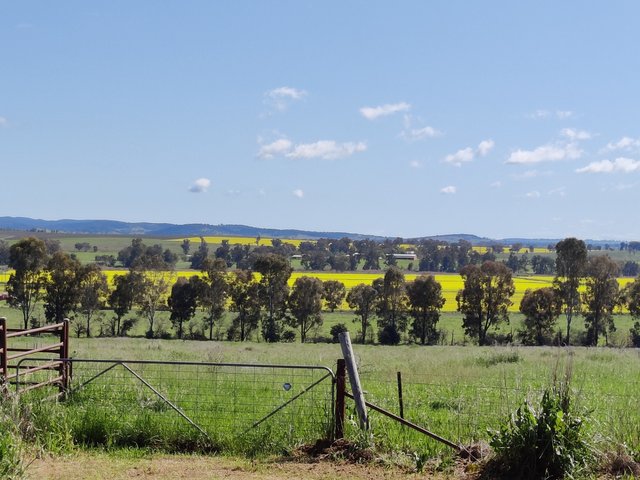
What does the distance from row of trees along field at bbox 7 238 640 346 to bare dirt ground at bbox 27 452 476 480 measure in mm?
59655

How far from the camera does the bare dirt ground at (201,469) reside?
8812 mm

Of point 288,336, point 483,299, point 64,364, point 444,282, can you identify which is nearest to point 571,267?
point 483,299

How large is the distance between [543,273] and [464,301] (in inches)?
3728

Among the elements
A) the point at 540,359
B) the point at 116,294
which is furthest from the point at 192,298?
the point at 540,359

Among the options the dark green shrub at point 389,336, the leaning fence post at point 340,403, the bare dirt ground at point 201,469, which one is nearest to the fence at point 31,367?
the bare dirt ground at point 201,469

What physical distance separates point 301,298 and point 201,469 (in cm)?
6346

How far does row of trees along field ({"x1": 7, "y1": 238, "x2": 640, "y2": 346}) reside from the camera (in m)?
71.0

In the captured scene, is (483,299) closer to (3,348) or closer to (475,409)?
(475,409)

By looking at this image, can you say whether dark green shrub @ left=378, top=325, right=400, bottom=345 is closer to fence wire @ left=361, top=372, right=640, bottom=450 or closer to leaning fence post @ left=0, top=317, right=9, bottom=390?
fence wire @ left=361, top=372, right=640, bottom=450

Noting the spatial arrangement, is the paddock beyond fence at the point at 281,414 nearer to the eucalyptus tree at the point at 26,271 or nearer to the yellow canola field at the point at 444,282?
the eucalyptus tree at the point at 26,271

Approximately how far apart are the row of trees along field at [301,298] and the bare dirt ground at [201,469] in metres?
59.7

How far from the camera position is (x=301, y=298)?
238 ft

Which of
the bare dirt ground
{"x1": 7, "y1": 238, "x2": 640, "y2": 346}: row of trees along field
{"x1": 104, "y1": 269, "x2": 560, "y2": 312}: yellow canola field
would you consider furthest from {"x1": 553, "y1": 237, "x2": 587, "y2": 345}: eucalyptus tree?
the bare dirt ground

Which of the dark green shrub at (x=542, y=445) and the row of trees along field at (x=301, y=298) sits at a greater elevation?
the dark green shrub at (x=542, y=445)
